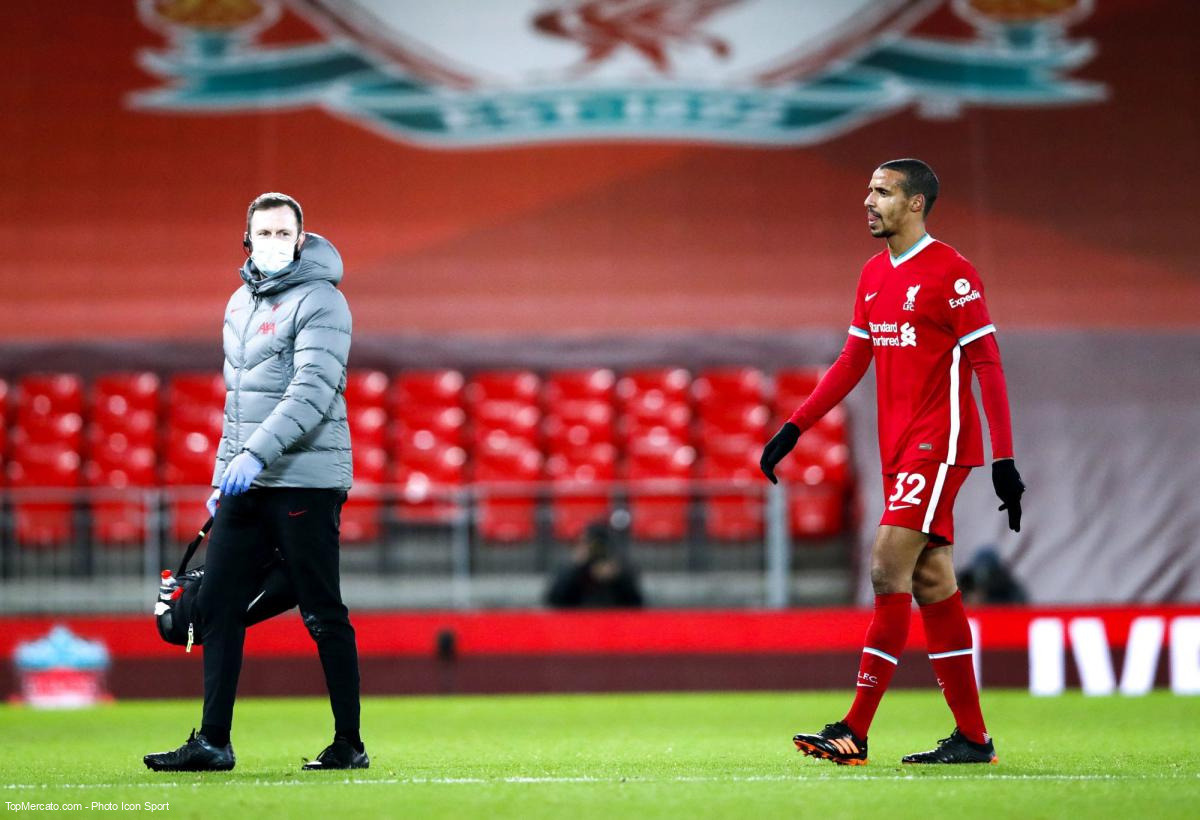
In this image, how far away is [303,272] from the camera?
5934 mm

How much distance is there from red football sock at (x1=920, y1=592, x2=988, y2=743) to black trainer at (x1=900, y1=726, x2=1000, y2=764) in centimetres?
2

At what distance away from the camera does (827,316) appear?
1487cm

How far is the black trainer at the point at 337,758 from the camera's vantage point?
596 centimetres

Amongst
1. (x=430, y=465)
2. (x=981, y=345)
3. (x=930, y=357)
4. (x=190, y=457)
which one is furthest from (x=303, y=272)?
(x=190, y=457)

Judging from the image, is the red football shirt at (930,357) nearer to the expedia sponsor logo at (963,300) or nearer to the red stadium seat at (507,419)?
the expedia sponsor logo at (963,300)

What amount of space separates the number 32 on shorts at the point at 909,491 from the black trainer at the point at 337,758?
2.11 m

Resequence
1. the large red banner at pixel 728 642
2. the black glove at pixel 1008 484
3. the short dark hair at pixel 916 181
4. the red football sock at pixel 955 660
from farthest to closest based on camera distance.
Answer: the large red banner at pixel 728 642 < the short dark hair at pixel 916 181 < the red football sock at pixel 955 660 < the black glove at pixel 1008 484

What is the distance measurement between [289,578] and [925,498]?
2274mm

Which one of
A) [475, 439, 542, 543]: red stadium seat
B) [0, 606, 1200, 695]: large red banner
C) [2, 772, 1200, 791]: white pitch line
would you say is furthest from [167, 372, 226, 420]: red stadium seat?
[2, 772, 1200, 791]: white pitch line

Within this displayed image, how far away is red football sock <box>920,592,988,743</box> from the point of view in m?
6.12

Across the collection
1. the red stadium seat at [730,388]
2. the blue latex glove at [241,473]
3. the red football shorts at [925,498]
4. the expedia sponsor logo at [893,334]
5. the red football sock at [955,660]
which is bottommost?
the red football sock at [955,660]

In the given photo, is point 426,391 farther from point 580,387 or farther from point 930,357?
point 930,357

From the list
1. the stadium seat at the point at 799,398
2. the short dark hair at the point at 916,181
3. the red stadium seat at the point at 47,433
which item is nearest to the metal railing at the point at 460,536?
the red stadium seat at the point at 47,433

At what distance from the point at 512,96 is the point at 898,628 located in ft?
33.3
